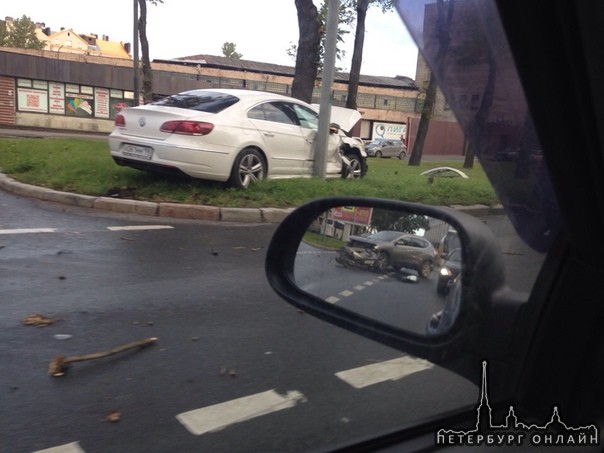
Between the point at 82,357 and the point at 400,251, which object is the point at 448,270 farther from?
the point at 82,357

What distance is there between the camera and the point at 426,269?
5.64 ft

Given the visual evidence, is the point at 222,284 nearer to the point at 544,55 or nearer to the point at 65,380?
the point at 65,380

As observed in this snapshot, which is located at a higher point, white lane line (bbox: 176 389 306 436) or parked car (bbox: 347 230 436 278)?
parked car (bbox: 347 230 436 278)

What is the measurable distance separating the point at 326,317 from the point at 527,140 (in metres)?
0.87

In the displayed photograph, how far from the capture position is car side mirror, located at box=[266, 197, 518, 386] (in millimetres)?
1621

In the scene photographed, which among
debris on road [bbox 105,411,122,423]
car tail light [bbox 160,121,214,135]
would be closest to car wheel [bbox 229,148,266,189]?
car tail light [bbox 160,121,214,135]

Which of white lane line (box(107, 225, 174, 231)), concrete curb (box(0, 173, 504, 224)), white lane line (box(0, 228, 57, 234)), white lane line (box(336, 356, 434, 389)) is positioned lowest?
white lane line (box(0, 228, 57, 234))

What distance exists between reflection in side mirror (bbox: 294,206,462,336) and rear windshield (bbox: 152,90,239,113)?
697cm

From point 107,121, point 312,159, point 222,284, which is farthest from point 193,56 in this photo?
point 222,284

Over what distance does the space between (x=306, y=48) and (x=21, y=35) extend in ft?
246

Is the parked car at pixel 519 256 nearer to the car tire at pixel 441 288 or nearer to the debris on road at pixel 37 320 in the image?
the car tire at pixel 441 288

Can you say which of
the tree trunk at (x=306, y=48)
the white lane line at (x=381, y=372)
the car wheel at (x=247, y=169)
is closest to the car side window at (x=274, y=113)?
the car wheel at (x=247, y=169)

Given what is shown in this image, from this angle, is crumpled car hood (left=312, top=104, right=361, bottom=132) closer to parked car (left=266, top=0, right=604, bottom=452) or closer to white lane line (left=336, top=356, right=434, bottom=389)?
white lane line (left=336, top=356, right=434, bottom=389)

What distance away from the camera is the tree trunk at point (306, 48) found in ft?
40.0
